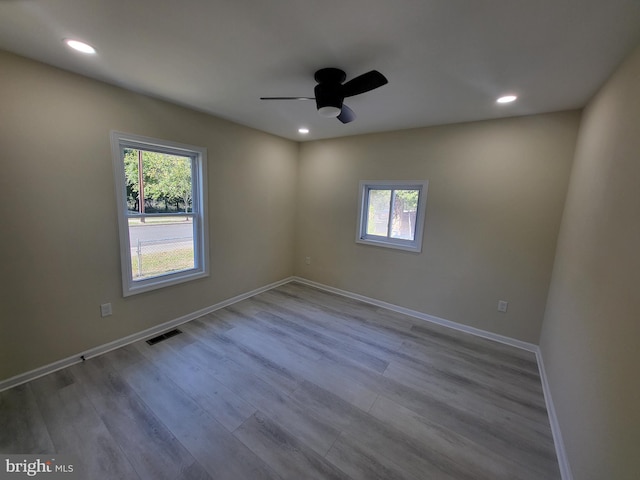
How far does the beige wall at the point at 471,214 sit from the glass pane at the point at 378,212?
0.24m

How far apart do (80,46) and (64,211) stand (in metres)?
1.27

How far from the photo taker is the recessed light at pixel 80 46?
5.32 feet

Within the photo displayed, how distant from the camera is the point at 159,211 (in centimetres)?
276

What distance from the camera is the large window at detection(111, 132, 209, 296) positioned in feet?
8.06

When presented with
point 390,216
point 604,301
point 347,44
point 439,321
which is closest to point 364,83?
point 347,44

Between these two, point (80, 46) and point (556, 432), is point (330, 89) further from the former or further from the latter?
point (556, 432)

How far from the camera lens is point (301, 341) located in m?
2.73

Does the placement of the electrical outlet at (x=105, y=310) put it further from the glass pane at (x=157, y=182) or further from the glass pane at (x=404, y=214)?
the glass pane at (x=404, y=214)

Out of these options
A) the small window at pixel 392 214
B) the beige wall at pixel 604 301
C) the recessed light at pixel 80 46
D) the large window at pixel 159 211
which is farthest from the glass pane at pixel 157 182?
the beige wall at pixel 604 301

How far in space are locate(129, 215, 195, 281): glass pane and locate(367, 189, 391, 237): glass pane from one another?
2.52 metres

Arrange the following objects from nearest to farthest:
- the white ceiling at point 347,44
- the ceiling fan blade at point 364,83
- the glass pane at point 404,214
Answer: the white ceiling at point 347,44, the ceiling fan blade at point 364,83, the glass pane at point 404,214

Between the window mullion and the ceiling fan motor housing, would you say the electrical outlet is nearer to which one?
the ceiling fan motor housing

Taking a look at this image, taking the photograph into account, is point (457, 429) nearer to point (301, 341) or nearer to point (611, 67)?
point (301, 341)

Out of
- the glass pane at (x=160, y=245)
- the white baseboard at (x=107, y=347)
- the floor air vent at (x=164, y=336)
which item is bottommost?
the floor air vent at (x=164, y=336)
